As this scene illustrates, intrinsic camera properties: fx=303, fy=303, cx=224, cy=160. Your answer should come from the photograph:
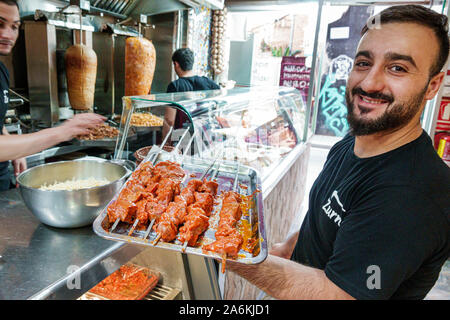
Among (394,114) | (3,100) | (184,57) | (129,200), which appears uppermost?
(184,57)

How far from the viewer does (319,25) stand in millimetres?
4023

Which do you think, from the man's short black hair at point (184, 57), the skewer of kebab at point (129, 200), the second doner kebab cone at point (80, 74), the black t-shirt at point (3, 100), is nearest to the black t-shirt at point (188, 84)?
the man's short black hair at point (184, 57)

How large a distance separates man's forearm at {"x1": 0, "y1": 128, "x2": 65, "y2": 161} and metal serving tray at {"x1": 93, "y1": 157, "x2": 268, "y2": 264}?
0.48 meters

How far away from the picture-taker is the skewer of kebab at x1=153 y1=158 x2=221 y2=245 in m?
1.14

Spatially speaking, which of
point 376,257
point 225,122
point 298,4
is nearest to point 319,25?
point 298,4

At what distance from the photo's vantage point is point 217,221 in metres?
1.37


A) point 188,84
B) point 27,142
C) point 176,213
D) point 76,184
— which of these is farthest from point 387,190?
point 188,84

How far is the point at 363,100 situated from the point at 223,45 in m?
5.11

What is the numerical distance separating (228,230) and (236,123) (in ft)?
5.59

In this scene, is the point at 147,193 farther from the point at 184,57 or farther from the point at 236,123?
the point at 184,57

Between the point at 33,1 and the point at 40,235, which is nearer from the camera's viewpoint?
the point at 40,235

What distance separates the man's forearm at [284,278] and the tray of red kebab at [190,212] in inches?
5.2

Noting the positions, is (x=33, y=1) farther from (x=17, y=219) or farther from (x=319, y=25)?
(x=319, y=25)

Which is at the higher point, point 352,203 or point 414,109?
point 414,109
